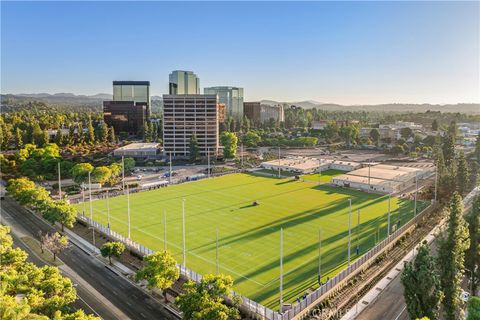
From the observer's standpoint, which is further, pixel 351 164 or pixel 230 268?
pixel 351 164

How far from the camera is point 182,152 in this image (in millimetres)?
103812

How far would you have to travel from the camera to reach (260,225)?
4669 centimetres

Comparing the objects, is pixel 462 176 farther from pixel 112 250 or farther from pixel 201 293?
pixel 112 250

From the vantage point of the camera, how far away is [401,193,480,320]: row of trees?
74.3 feet

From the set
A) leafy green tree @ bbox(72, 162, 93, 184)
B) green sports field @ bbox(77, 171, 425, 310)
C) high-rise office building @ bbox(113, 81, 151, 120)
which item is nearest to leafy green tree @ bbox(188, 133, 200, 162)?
green sports field @ bbox(77, 171, 425, 310)

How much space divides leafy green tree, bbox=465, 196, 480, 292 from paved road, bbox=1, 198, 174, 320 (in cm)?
2367

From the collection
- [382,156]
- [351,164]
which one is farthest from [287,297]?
[382,156]

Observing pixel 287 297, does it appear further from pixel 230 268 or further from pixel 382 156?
pixel 382 156

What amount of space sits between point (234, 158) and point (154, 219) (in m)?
54.4

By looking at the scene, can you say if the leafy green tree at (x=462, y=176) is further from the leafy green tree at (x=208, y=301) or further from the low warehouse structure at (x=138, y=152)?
the low warehouse structure at (x=138, y=152)

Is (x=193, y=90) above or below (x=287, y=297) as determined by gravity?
above

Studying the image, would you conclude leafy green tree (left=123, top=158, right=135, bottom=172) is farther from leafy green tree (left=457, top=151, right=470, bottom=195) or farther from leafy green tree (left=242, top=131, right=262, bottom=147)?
leafy green tree (left=457, top=151, right=470, bottom=195)

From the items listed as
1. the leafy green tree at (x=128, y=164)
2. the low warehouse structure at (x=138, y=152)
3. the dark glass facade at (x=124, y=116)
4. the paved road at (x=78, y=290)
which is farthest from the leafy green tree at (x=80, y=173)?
the dark glass facade at (x=124, y=116)

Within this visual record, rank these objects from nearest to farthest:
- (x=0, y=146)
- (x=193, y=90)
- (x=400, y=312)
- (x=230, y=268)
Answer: (x=400, y=312)
(x=230, y=268)
(x=0, y=146)
(x=193, y=90)
